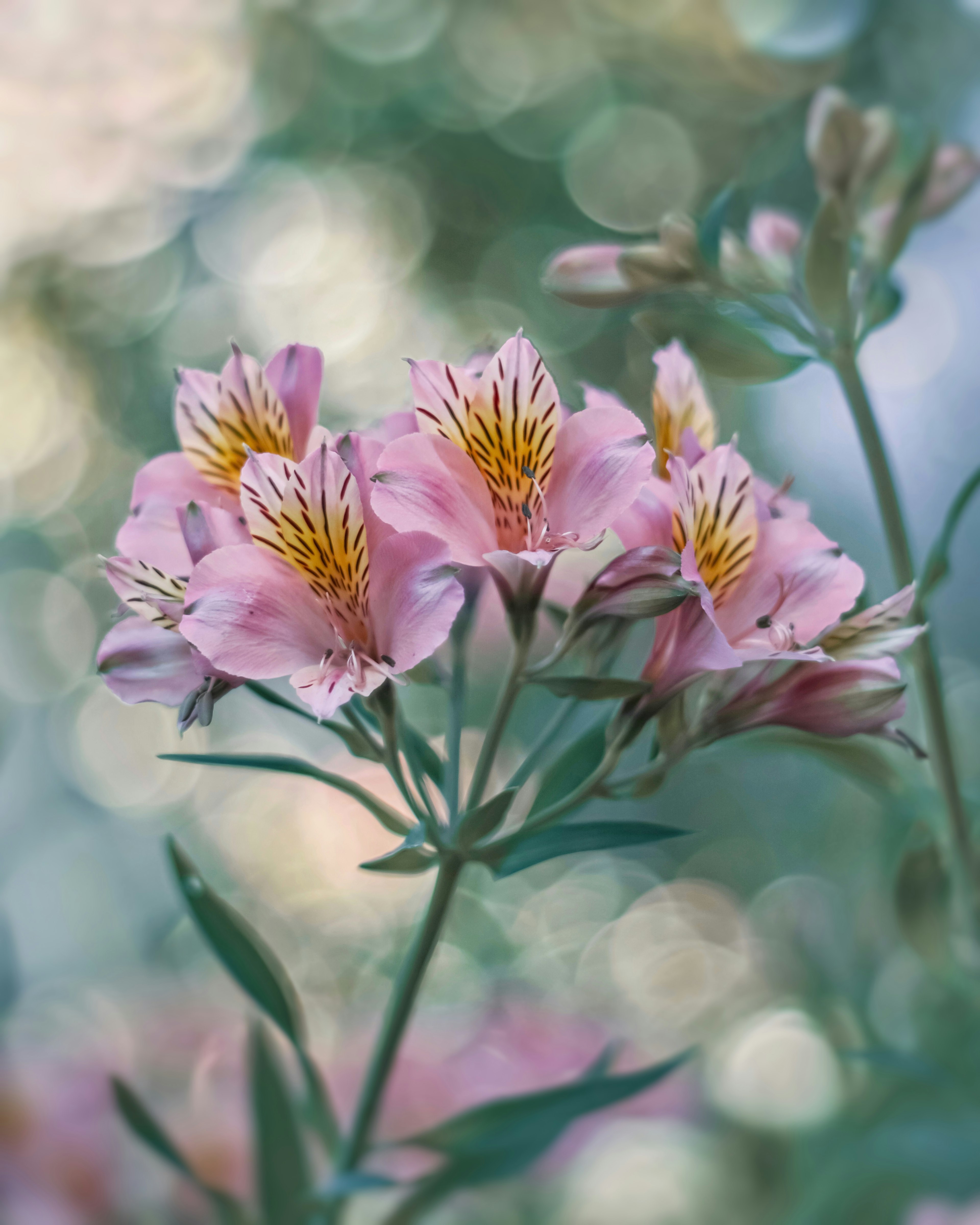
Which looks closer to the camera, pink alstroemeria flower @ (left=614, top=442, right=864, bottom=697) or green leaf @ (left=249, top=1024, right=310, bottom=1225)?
pink alstroemeria flower @ (left=614, top=442, right=864, bottom=697)

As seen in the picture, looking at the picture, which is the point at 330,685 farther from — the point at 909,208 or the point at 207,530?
the point at 909,208

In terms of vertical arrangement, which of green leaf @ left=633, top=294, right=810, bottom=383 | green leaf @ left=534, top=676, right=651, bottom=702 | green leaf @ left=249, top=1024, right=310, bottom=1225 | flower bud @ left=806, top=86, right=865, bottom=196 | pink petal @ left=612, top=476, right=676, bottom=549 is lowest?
green leaf @ left=249, top=1024, right=310, bottom=1225

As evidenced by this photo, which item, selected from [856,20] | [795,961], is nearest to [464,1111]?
[795,961]

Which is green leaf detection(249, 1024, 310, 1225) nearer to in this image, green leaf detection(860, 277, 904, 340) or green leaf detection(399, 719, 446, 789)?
green leaf detection(399, 719, 446, 789)

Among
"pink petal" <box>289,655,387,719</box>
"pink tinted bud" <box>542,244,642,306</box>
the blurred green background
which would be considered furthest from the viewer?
the blurred green background

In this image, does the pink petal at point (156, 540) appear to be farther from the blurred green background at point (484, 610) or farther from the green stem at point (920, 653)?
the green stem at point (920, 653)

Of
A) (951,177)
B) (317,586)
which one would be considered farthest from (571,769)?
(951,177)

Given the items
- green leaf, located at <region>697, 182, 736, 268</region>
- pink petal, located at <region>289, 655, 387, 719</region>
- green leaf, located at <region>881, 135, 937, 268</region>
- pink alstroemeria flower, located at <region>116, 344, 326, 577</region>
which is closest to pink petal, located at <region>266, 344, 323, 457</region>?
pink alstroemeria flower, located at <region>116, 344, 326, 577</region>

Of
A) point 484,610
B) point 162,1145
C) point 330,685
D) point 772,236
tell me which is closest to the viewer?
point 330,685
